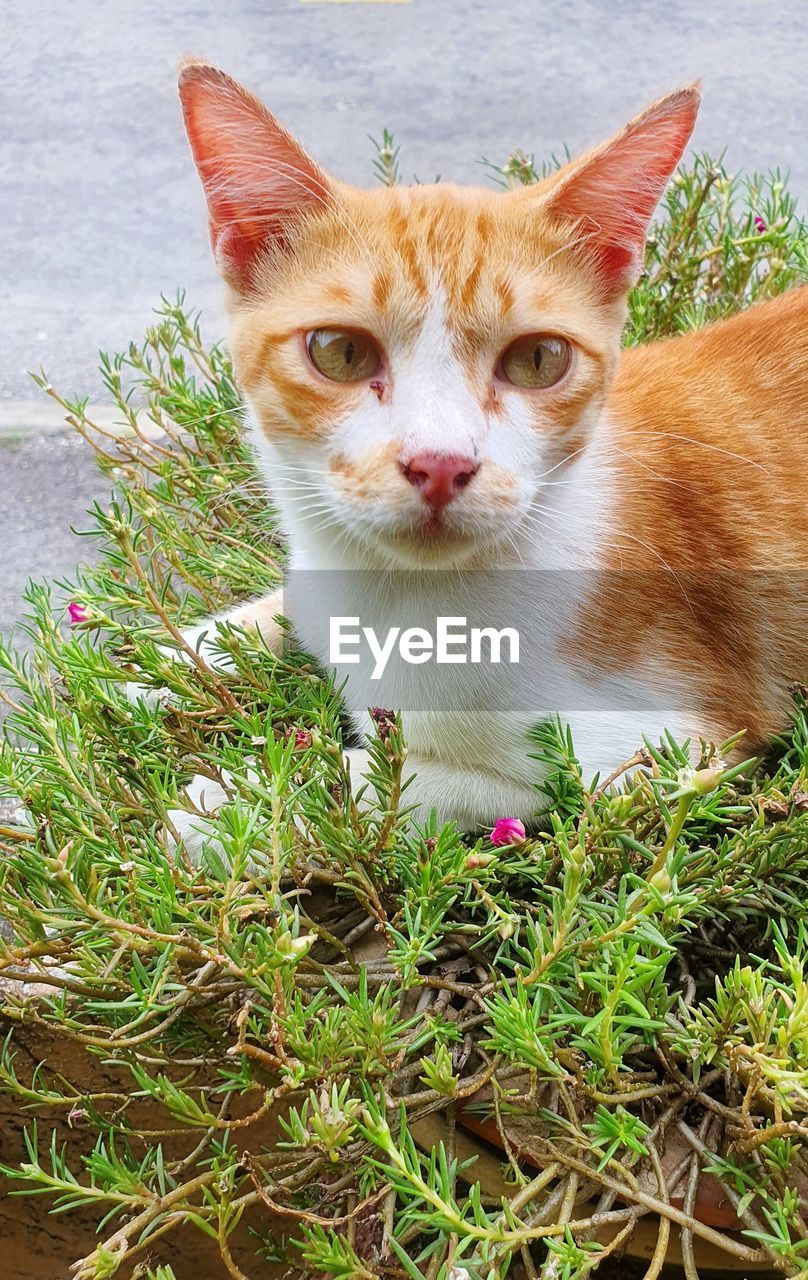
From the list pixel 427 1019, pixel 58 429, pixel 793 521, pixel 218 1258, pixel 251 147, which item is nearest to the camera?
pixel 427 1019

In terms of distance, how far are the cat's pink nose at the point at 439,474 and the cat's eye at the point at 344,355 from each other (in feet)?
0.42

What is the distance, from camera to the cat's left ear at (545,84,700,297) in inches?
39.8

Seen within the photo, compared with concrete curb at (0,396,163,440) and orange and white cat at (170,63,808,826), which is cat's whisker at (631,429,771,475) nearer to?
orange and white cat at (170,63,808,826)

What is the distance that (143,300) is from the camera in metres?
2.83

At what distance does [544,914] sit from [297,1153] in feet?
0.84

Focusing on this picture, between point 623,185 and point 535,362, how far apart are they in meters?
0.20

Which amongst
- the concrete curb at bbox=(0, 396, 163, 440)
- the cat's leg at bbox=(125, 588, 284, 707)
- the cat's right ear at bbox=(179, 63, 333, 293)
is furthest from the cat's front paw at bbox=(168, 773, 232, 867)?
the concrete curb at bbox=(0, 396, 163, 440)

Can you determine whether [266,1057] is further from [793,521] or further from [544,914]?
[793,521]

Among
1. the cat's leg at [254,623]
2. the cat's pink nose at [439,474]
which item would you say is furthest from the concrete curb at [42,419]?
the cat's pink nose at [439,474]

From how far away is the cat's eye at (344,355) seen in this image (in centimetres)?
97

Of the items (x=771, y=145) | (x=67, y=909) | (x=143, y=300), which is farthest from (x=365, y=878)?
(x=771, y=145)

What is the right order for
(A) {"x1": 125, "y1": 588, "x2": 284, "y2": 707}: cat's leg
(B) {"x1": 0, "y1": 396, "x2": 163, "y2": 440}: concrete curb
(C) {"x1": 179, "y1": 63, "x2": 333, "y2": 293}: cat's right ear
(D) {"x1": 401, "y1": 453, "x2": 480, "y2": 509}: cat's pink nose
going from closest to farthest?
(D) {"x1": 401, "y1": 453, "x2": 480, "y2": 509}: cat's pink nose → (C) {"x1": 179, "y1": 63, "x2": 333, "y2": 293}: cat's right ear → (A) {"x1": 125, "y1": 588, "x2": 284, "y2": 707}: cat's leg → (B) {"x1": 0, "y1": 396, "x2": 163, "y2": 440}: concrete curb

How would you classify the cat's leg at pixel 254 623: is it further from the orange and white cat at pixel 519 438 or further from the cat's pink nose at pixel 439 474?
the cat's pink nose at pixel 439 474

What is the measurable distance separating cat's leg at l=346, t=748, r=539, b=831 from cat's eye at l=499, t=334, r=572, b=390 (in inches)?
14.5
